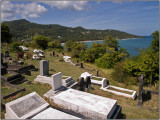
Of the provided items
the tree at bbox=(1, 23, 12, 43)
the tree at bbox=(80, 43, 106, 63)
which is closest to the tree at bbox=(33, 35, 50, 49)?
the tree at bbox=(1, 23, 12, 43)

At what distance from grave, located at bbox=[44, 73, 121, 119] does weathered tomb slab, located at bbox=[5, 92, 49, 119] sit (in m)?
1.21

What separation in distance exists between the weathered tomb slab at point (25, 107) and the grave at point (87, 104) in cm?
121

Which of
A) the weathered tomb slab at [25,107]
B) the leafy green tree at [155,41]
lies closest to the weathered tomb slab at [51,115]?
the weathered tomb slab at [25,107]

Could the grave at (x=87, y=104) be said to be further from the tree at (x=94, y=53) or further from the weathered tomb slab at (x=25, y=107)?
the tree at (x=94, y=53)

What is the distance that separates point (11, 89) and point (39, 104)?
356cm

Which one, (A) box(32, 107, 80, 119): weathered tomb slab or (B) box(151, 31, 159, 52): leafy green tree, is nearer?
(A) box(32, 107, 80, 119): weathered tomb slab

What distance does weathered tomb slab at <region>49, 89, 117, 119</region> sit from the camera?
5.64 metres

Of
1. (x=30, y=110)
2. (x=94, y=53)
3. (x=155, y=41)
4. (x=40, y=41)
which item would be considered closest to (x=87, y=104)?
(x=30, y=110)

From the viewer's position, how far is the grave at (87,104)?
568 centimetres

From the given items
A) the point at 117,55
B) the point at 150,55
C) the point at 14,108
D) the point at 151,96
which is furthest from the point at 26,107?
the point at 117,55

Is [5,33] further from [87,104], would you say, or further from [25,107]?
[87,104]

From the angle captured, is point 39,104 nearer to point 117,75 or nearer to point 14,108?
point 14,108

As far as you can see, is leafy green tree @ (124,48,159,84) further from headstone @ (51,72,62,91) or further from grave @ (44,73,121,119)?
headstone @ (51,72,62,91)

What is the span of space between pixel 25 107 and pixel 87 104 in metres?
2.81
